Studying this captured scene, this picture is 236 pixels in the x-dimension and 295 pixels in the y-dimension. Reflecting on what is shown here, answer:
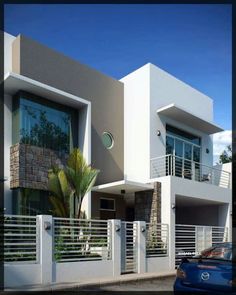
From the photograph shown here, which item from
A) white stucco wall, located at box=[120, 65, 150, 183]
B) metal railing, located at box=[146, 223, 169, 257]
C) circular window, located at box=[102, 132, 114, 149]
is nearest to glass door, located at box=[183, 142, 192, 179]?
white stucco wall, located at box=[120, 65, 150, 183]

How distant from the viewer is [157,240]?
49.5ft

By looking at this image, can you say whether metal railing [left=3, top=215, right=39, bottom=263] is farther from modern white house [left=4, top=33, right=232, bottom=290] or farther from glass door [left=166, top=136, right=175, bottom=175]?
glass door [left=166, top=136, right=175, bottom=175]

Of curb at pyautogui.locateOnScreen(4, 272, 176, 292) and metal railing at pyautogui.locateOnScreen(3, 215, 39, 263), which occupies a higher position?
metal railing at pyautogui.locateOnScreen(3, 215, 39, 263)

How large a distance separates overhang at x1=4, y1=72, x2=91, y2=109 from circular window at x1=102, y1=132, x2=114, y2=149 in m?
1.99

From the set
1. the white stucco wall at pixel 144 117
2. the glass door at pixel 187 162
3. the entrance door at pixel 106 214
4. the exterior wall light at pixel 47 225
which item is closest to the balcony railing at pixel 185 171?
the glass door at pixel 187 162

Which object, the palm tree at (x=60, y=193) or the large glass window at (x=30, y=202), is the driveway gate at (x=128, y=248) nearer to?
the palm tree at (x=60, y=193)

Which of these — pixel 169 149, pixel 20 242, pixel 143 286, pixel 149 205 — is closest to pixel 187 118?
pixel 169 149

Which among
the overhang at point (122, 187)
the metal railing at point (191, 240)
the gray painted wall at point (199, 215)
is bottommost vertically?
the metal railing at point (191, 240)

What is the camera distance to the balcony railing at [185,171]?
58.4 ft

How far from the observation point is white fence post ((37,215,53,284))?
412 inches

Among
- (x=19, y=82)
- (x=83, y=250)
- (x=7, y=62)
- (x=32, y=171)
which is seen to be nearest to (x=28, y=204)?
A: (x=32, y=171)

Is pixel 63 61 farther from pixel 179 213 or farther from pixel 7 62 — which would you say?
pixel 179 213

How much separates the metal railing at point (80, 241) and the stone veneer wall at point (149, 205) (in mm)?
3555

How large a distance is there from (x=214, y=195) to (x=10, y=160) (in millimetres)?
9440
